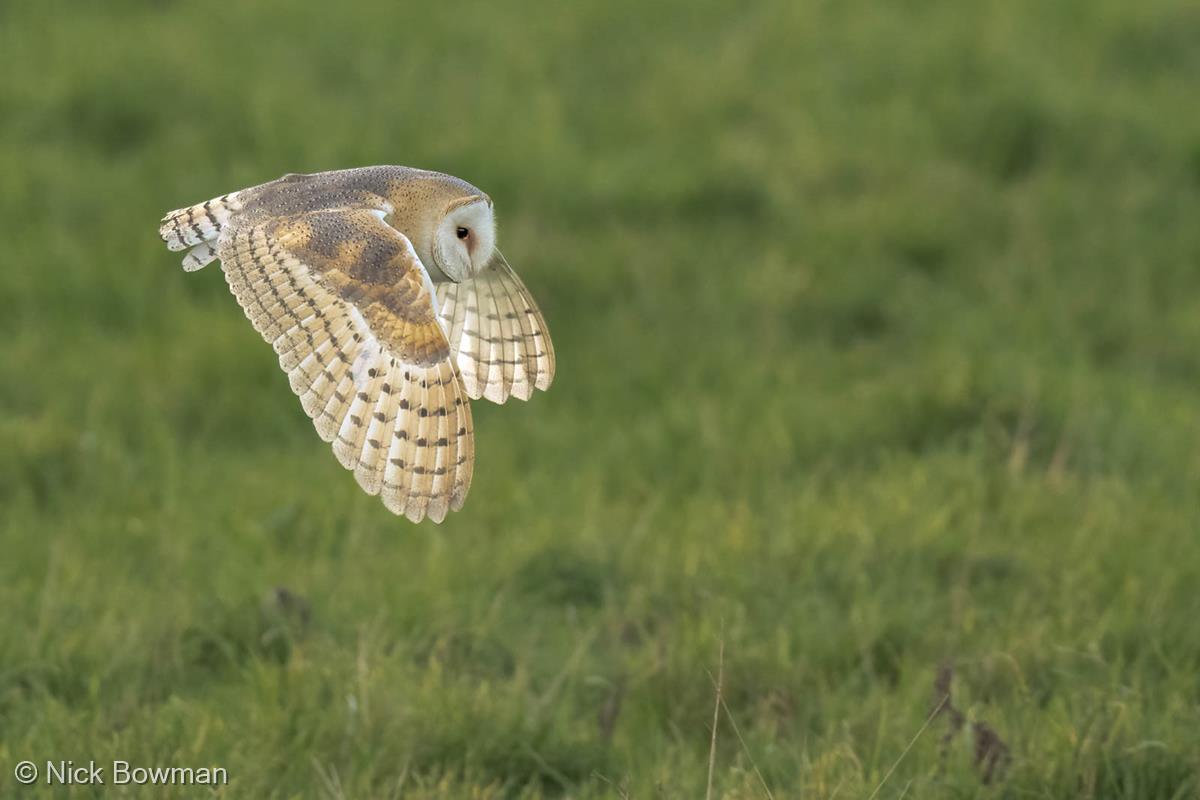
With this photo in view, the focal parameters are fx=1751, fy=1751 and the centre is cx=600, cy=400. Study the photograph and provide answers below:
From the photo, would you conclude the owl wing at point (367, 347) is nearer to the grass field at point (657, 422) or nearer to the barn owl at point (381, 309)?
the barn owl at point (381, 309)

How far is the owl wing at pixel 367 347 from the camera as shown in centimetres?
326

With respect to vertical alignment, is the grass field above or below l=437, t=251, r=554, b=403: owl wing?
below

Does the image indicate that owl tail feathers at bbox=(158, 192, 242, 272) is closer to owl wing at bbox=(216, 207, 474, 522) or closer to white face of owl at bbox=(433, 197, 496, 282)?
owl wing at bbox=(216, 207, 474, 522)

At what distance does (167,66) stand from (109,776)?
5158mm

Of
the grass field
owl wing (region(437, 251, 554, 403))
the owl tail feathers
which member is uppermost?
the owl tail feathers

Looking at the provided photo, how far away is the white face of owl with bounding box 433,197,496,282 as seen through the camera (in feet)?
11.7

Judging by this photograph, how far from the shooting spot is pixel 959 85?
869 cm

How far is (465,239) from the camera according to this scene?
11.9 ft

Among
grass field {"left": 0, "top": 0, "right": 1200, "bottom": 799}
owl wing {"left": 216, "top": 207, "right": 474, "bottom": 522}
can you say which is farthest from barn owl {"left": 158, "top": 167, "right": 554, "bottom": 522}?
grass field {"left": 0, "top": 0, "right": 1200, "bottom": 799}

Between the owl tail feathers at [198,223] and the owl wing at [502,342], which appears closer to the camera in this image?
the owl tail feathers at [198,223]

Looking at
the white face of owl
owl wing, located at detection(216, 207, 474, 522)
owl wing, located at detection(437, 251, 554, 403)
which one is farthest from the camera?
owl wing, located at detection(437, 251, 554, 403)

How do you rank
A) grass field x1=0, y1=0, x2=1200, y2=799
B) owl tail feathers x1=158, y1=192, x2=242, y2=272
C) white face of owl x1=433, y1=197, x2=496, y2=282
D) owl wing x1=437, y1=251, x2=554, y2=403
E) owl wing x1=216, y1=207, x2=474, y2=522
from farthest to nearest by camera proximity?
grass field x1=0, y1=0, x2=1200, y2=799
owl wing x1=437, y1=251, x2=554, y2=403
owl tail feathers x1=158, y1=192, x2=242, y2=272
white face of owl x1=433, y1=197, x2=496, y2=282
owl wing x1=216, y1=207, x2=474, y2=522

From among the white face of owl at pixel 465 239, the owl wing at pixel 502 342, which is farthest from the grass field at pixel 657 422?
the white face of owl at pixel 465 239

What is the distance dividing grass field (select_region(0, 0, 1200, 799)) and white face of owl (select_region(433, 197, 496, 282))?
1.09 metres
